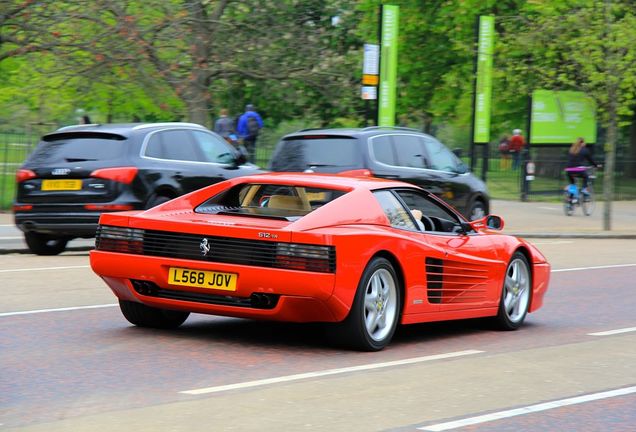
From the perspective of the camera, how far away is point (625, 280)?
612 inches

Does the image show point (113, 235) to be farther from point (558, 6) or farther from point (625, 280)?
point (558, 6)

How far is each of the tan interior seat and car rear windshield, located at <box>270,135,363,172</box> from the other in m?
7.51

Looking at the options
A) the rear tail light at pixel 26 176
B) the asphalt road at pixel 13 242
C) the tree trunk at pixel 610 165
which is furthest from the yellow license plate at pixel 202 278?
the tree trunk at pixel 610 165

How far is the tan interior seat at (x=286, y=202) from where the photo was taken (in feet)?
29.7

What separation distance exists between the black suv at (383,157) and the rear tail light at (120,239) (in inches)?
314

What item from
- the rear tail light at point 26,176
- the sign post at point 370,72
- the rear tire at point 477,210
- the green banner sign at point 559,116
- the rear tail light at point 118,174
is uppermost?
the sign post at point 370,72

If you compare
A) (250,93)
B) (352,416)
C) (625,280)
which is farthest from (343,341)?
(250,93)

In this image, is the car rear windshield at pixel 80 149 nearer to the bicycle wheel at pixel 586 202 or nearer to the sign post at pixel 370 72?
the sign post at pixel 370 72

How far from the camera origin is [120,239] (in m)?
8.73

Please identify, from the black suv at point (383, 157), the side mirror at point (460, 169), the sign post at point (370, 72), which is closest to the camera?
the black suv at point (383, 157)

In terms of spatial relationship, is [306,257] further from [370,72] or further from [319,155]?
[370,72]

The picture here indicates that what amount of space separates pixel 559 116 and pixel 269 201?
26.1 meters

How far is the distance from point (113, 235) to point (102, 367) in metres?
1.41

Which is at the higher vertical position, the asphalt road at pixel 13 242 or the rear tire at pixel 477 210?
the rear tire at pixel 477 210
